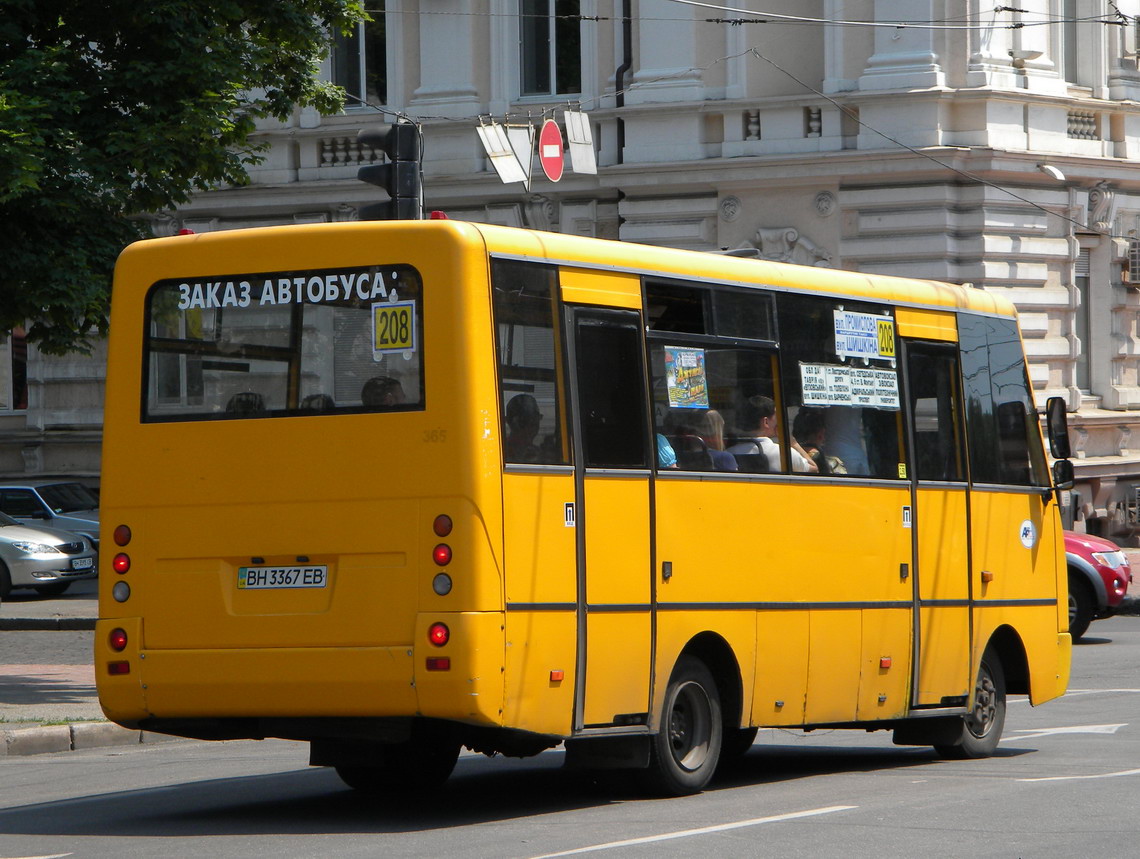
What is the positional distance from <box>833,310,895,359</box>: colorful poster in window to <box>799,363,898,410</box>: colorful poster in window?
0.32 ft

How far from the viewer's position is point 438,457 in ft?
30.0

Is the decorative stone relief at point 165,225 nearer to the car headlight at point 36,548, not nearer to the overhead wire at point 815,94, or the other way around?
the overhead wire at point 815,94

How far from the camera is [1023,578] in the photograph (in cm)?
1298

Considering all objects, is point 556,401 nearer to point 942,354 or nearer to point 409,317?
point 409,317

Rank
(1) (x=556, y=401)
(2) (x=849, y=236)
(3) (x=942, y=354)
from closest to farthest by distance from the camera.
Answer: (1) (x=556, y=401)
(3) (x=942, y=354)
(2) (x=849, y=236)

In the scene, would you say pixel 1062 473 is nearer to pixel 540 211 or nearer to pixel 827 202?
pixel 827 202

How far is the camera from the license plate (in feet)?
30.8

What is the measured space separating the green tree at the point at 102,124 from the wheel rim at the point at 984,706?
26.7ft

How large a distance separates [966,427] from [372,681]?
16.5 ft

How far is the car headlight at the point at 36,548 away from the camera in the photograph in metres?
27.5

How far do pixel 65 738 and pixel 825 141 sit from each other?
17098mm

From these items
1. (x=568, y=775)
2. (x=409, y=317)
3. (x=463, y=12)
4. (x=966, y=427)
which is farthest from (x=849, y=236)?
(x=409, y=317)

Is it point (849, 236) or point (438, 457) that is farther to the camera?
point (849, 236)

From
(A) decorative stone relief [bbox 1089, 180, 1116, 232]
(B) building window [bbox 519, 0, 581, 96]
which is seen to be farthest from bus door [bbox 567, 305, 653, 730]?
(B) building window [bbox 519, 0, 581, 96]
